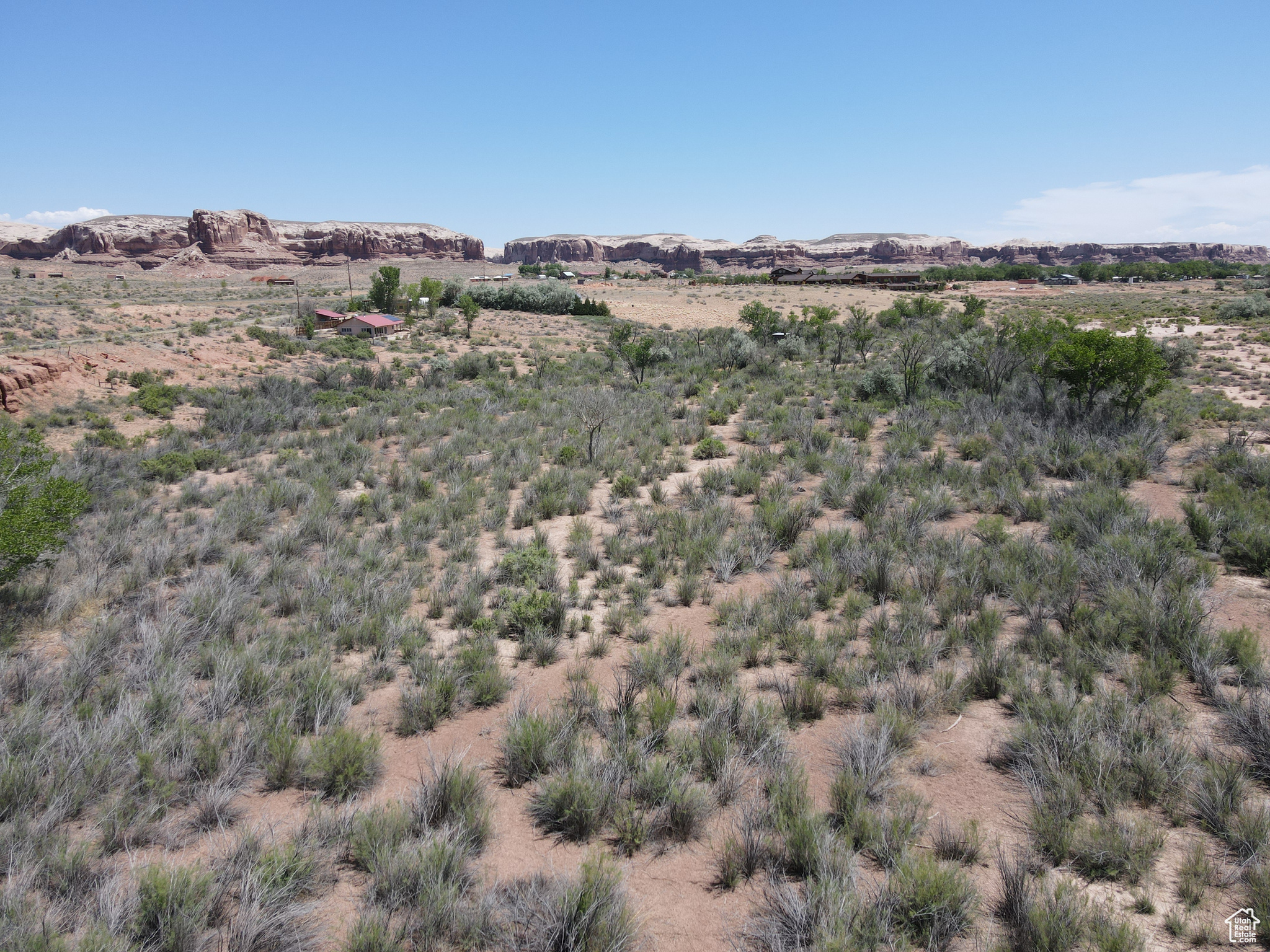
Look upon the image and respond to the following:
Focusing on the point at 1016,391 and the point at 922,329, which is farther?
the point at 922,329

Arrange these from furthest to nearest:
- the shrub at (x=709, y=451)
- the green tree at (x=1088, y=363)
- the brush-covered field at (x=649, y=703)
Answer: the green tree at (x=1088, y=363) → the shrub at (x=709, y=451) → the brush-covered field at (x=649, y=703)

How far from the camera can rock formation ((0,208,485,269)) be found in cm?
11438

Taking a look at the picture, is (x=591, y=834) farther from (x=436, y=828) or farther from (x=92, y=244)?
(x=92, y=244)

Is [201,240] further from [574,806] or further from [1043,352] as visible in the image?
[574,806]

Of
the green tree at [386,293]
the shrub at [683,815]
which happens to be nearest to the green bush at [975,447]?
the shrub at [683,815]

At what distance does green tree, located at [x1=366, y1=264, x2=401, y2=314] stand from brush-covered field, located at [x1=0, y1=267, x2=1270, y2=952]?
30108 millimetres

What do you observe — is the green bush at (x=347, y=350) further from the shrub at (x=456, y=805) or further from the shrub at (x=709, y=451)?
the shrub at (x=456, y=805)

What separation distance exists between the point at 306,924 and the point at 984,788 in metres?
4.54

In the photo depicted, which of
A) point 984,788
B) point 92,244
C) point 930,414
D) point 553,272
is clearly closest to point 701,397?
point 930,414

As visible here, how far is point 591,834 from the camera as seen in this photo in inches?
166

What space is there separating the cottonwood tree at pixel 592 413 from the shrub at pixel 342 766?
9.04 m

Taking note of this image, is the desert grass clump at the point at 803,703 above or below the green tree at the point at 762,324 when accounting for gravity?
below

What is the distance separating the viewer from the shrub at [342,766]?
4.56m

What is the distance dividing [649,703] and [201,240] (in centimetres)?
14339
